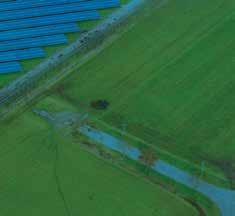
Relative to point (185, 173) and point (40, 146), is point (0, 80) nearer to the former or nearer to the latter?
point (40, 146)

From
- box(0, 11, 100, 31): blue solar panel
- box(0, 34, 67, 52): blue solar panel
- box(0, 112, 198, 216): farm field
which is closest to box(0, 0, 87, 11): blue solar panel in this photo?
box(0, 11, 100, 31): blue solar panel

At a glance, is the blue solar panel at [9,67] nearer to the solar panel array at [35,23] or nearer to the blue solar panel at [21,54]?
the solar panel array at [35,23]

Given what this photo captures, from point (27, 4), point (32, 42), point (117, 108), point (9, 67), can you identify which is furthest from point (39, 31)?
point (117, 108)

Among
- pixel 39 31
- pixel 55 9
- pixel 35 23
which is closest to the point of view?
pixel 39 31

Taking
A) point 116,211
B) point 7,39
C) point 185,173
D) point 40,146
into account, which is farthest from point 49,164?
point 7,39

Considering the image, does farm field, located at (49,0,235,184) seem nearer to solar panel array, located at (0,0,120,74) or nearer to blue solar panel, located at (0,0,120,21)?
blue solar panel, located at (0,0,120,21)

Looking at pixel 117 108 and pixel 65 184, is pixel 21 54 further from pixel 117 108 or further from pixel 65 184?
pixel 65 184

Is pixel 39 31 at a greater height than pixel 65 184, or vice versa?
pixel 39 31
